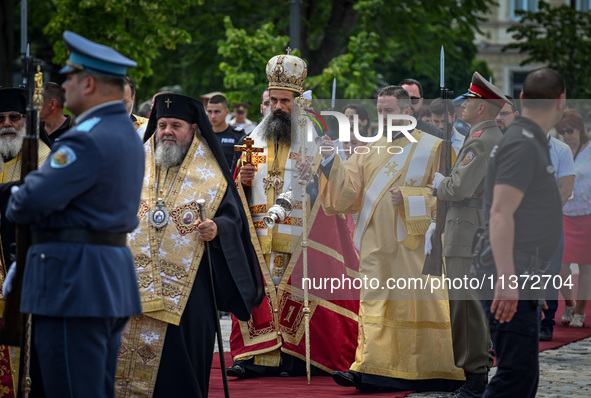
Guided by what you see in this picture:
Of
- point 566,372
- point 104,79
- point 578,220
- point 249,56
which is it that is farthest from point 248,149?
point 249,56

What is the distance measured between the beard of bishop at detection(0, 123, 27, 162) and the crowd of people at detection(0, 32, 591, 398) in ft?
0.04

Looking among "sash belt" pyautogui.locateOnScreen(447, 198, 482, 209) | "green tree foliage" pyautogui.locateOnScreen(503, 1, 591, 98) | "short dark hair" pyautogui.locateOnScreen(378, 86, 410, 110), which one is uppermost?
"green tree foliage" pyautogui.locateOnScreen(503, 1, 591, 98)

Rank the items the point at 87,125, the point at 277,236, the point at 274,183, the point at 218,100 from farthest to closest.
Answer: the point at 218,100, the point at 277,236, the point at 274,183, the point at 87,125

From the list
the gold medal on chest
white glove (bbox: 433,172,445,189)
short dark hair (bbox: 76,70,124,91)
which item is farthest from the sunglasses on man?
white glove (bbox: 433,172,445,189)

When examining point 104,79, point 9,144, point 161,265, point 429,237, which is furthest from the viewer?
point 429,237

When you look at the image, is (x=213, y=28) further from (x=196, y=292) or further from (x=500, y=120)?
(x=196, y=292)

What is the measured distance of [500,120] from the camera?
8.89m

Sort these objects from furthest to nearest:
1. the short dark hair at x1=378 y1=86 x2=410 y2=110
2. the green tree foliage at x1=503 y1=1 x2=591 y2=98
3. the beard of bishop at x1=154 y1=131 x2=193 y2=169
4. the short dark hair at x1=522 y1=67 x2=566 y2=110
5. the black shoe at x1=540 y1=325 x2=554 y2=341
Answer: the green tree foliage at x1=503 y1=1 x2=591 y2=98 → the black shoe at x1=540 y1=325 x2=554 y2=341 → the short dark hair at x1=378 y1=86 x2=410 y2=110 → the beard of bishop at x1=154 y1=131 x2=193 y2=169 → the short dark hair at x1=522 y1=67 x2=566 y2=110

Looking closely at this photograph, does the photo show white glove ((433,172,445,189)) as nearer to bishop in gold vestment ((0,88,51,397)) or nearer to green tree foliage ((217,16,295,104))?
bishop in gold vestment ((0,88,51,397))

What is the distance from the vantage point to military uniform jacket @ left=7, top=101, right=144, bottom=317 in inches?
196

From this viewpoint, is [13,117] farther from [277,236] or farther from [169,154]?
[277,236]

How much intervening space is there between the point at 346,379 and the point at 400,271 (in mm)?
880

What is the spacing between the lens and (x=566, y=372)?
877cm

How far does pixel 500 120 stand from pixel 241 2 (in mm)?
12450
